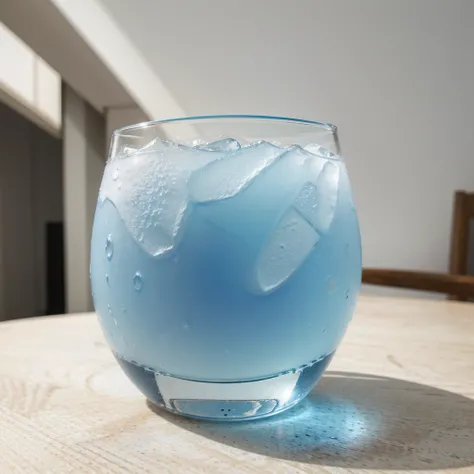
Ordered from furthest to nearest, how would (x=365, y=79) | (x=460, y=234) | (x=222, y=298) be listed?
(x=365, y=79)
(x=460, y=234)
(x=222, y=298)

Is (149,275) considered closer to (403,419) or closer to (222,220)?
(222,220)

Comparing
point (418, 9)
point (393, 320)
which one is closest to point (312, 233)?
point (393, 320)

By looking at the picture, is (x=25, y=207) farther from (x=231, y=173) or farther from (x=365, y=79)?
(x=231, y=173)

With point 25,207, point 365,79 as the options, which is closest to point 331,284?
point 365,79

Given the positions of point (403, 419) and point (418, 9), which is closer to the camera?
point (403, 419)

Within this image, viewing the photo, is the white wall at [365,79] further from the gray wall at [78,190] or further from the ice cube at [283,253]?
the ice cube at [283,253]

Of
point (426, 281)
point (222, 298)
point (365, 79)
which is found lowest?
point (426, 281)

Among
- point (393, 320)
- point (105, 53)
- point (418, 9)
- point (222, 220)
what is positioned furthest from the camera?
point (105, 53)
